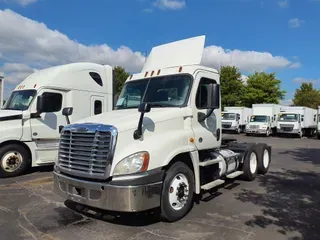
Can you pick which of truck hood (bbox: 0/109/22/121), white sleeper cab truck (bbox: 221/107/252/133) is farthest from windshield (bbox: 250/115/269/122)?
truck hood (bbox: 0/109/22/121)

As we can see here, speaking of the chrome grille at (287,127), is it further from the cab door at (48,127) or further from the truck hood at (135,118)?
the truck hood at (135,118)

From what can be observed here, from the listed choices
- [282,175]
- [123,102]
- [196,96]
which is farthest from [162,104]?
[282,175]

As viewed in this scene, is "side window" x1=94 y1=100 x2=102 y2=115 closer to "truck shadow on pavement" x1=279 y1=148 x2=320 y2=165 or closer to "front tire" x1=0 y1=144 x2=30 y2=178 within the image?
"front tire" x1=0 y1=144 x2=30 y2=178

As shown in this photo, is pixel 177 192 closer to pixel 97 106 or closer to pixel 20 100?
pixel 97 106

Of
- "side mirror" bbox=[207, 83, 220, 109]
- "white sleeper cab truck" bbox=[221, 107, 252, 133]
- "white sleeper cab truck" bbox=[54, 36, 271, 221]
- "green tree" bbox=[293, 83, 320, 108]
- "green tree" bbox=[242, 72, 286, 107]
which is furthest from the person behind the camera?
"green tree" bbox=[293, 83, 320, 108]

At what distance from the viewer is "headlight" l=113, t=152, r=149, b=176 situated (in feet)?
14.8

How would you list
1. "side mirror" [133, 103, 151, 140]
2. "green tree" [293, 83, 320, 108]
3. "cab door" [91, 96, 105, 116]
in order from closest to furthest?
"side mirror" [133, 103, 151, 140] < "cab door" [91, 96, 105, 116] < "green tree" [293, 83, 320, 108]

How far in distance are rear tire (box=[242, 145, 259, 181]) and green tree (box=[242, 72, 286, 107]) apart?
38.9 m

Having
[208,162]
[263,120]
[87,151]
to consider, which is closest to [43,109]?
[87,151]

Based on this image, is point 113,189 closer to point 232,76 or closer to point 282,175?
point 282,175

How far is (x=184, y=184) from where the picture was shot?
5254mm

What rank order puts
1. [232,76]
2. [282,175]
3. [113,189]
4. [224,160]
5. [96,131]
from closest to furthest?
[113,189]
[96,131]
[224,160]
[282,175]
[232,76]

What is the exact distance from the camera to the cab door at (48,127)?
9359 millimetres

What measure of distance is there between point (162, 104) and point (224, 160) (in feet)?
7.15
